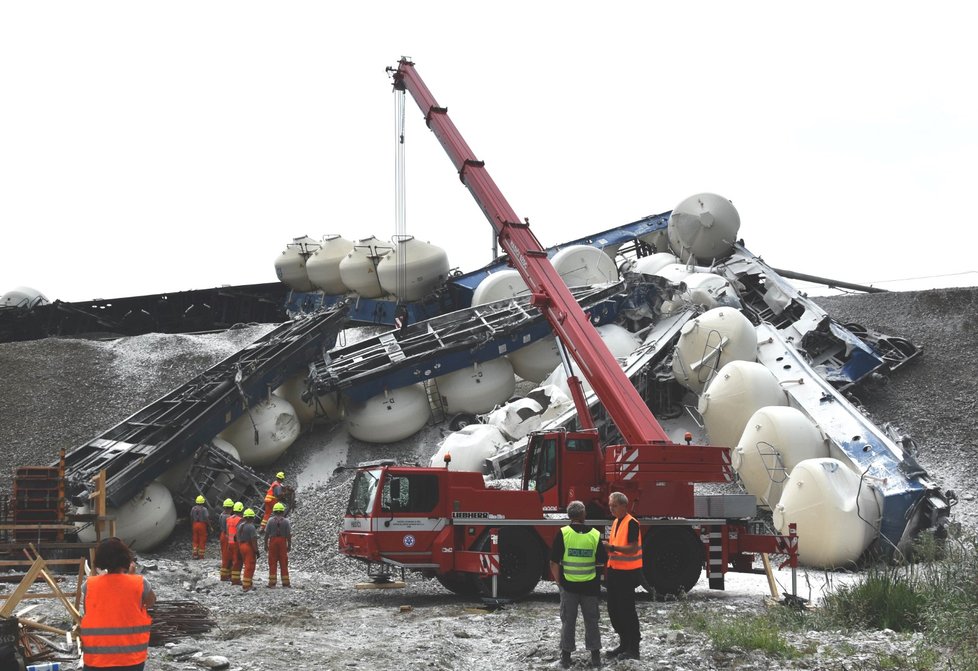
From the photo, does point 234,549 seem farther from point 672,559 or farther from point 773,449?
point 773,449

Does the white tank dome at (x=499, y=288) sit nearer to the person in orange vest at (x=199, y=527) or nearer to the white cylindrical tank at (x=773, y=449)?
the white cylindrical tank at (x=773, y=449)

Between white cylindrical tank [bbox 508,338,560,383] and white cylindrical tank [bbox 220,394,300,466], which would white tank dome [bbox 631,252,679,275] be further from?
white cylindrical tank [bbox 220,394,300,466]

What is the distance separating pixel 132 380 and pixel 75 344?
3.42 m

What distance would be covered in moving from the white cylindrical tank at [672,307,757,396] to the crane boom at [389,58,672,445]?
103 inches

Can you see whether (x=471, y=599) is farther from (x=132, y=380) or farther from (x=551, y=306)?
(x=132, y=380)

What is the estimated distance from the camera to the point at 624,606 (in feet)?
30.9

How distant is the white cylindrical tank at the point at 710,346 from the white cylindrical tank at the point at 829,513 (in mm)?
5816

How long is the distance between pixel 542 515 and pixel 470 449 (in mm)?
6834

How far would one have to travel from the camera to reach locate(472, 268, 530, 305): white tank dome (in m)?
28.7

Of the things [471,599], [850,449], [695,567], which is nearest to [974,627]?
[695,567]

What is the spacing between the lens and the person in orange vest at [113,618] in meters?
6.08

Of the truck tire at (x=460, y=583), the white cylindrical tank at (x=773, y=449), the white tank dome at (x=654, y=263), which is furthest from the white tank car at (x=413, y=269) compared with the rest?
the truck tire at (x=460, y=583)

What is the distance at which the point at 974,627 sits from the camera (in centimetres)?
898

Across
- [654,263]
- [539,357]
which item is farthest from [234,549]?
[654,263]
